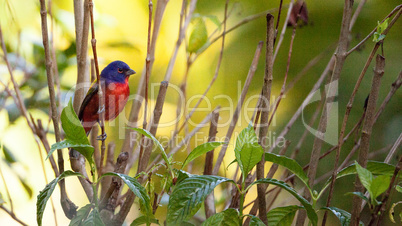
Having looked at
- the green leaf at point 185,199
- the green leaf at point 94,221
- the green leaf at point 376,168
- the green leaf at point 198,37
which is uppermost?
the green leaf at point 198,37

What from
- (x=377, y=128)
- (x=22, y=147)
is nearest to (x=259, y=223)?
(x=377, y=128)

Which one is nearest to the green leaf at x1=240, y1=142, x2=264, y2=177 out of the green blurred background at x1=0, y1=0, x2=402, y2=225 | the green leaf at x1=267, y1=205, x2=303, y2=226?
the green leaf at x1=267, y1=205, x2=303, y2=226

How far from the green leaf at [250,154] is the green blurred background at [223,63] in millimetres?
977

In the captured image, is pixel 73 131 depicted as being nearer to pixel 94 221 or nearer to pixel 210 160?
pixel 94 221

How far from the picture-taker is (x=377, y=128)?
1.79 metres

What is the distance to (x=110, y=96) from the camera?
153 cm

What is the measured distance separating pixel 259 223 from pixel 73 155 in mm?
659

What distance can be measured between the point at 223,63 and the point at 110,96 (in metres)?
0.73

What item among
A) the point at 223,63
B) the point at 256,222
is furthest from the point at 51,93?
the point at 223,63

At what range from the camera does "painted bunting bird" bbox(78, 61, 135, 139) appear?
133 cm

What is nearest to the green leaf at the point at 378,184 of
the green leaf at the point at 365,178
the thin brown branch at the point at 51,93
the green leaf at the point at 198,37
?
the green leaf at the point at 365,178

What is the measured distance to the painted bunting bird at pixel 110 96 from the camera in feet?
4.38

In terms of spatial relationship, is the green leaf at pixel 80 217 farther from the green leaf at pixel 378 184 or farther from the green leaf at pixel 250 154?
the green leaf at pixel 378 184

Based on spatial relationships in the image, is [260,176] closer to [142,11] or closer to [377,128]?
[377,128]
